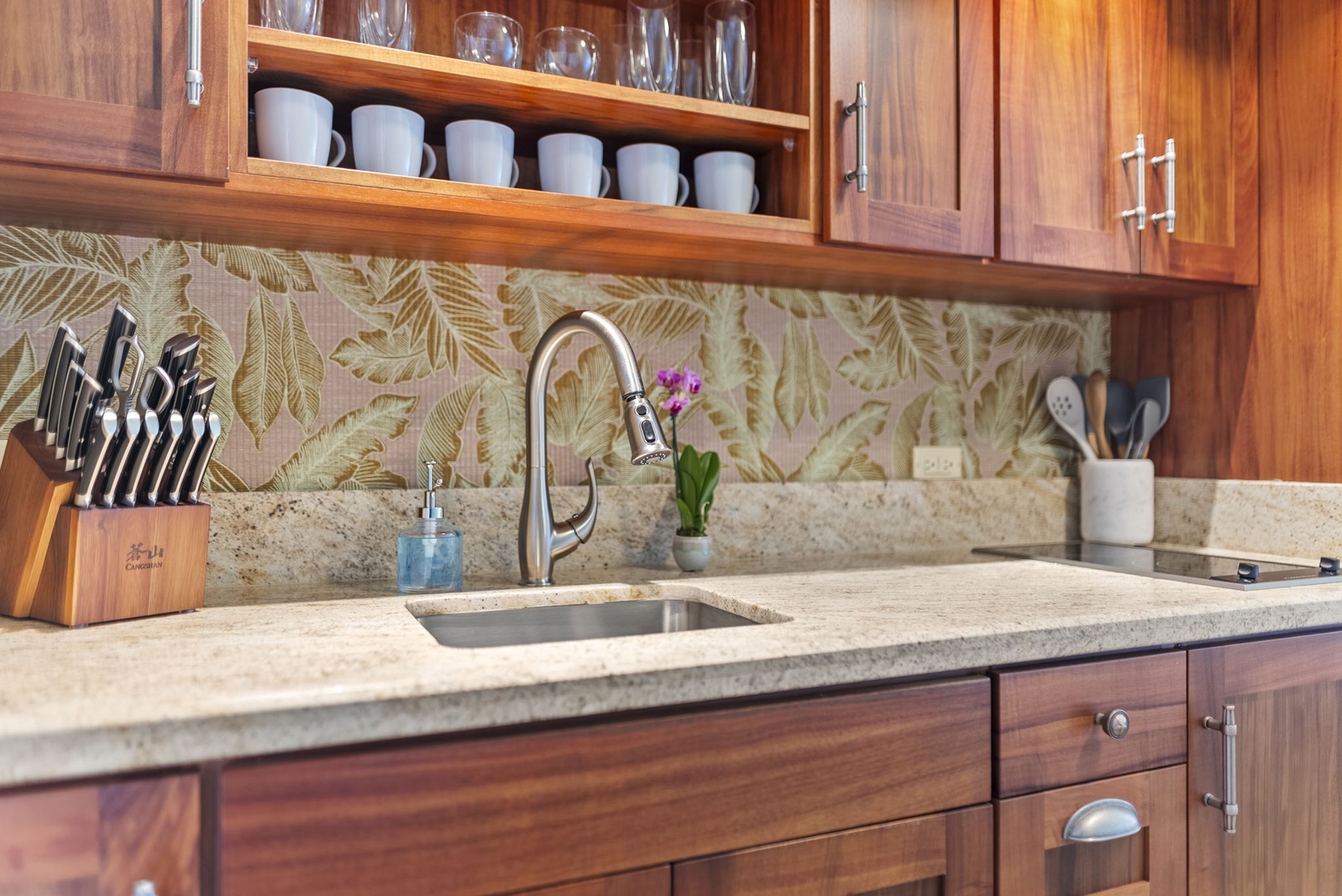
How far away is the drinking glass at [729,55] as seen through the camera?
1398 millimetres

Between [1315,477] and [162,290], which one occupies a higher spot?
[162,290]

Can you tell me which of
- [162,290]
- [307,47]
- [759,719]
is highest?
[307,47]

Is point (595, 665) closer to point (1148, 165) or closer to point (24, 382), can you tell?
point (24, 382)

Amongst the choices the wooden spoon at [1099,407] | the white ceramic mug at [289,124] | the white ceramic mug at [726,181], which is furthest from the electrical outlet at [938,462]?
the white ceramic mug at [289,124]

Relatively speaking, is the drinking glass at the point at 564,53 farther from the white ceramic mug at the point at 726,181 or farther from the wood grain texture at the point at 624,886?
the wood grain texture at the point at 624,886

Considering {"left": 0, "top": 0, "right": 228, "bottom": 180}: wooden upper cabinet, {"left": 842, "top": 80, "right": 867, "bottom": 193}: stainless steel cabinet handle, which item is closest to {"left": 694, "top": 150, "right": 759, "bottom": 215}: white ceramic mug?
{"left": 842, "top": 80, "right": 867, "bottom": 193}: stainless steel cabinet handle

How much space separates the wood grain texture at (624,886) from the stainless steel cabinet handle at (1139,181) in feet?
4.48

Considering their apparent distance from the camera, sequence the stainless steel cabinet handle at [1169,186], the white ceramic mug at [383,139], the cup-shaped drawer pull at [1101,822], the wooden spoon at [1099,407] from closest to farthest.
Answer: the cup-shaped drawer pull at [1101,822], the white ceramic mug at [383,139], the stainless steel cabinet handle at [1169,186], the wooden spoon at [1099,407]

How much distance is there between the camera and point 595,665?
0.83m

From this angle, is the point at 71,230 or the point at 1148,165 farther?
the point at 1148,165

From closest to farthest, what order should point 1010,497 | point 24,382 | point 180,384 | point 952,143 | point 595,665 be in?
point 595,665
point 180,384
point 24,382
point 952,143
point 1010,497

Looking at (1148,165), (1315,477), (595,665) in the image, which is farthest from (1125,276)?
(595,665)

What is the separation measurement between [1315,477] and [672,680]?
142 cm

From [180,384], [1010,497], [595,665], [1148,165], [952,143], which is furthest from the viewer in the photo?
[1010,497]
